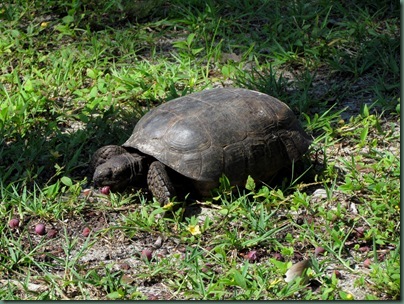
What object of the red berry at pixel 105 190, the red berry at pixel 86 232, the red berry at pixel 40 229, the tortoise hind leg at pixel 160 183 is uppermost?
the tortoise hind leg at pixel 160 183

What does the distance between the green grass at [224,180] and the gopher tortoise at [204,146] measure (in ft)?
0.43

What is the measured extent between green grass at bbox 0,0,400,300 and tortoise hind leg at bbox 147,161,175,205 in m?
0.07

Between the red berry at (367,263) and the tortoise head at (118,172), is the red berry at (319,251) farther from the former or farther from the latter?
the tortoise head at (118,172)

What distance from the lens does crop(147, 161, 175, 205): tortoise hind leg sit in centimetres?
507

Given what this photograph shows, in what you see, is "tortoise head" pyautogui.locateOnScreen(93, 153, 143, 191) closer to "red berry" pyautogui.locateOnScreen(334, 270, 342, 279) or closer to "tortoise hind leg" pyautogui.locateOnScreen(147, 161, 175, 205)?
"tortoise hind leg" pyautogui.locateOnScreen(147, 161, 175, 205)

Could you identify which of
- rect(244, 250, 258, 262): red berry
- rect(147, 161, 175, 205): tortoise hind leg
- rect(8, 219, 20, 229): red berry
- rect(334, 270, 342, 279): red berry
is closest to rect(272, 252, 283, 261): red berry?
rect(244, 250, 258, 262): red berry

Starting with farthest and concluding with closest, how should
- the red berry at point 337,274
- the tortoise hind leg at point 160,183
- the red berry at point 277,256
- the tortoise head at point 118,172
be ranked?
1. the tortoise head at point 118,172
2. the tortoise hind leg at point 160,183
3. the red berry at point 277,256
4. the red berry at point 337,274

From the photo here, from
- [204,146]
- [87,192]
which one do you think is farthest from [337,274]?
[87,192]

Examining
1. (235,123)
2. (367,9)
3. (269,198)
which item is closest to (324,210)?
(269,198)

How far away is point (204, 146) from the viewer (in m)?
5.09

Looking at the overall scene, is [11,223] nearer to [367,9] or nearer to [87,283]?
[87,283]

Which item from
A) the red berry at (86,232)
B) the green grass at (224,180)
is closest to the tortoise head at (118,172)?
the green grass at (224,180)

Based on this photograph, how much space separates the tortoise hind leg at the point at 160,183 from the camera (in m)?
5.07

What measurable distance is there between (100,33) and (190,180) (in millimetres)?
2829
